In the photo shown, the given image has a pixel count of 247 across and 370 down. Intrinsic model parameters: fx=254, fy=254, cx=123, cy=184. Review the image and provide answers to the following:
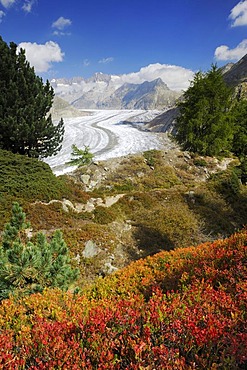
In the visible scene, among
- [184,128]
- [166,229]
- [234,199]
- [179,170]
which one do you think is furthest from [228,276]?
[184,128]

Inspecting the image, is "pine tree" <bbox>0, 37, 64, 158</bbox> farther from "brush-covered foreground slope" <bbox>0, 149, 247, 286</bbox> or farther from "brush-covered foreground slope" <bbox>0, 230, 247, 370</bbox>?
"brush-covered foreground slope" <bbox>0, 230, 247, 370</bbox>

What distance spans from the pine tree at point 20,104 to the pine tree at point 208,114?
16262 millimetres

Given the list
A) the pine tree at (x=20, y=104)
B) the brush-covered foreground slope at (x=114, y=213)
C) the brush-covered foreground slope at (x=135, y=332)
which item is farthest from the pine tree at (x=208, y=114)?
the brush-covered foreground slope at (x=135, y=332)

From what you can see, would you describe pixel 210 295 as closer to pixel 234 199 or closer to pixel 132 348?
pixel 132 348

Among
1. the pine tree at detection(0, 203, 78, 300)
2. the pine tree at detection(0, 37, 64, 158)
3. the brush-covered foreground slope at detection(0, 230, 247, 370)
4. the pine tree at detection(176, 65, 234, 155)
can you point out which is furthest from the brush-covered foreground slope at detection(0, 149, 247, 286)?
the pine tree at detection(176, 65, 234, 155)

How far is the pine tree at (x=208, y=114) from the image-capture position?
27.9 m

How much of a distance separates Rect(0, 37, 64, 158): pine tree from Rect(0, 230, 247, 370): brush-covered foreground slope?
14.6 metres

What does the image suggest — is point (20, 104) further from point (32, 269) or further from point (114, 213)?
point (32, 269)

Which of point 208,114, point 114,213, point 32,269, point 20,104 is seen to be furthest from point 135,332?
point 208,114

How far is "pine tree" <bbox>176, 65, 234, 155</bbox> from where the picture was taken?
2792cm

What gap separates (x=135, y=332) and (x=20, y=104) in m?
17.7

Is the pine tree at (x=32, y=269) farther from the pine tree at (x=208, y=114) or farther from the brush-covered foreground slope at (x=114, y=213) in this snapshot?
the pine tree at (x=208, y=114)

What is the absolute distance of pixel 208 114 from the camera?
28281 millimetres

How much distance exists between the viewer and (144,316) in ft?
11.6
